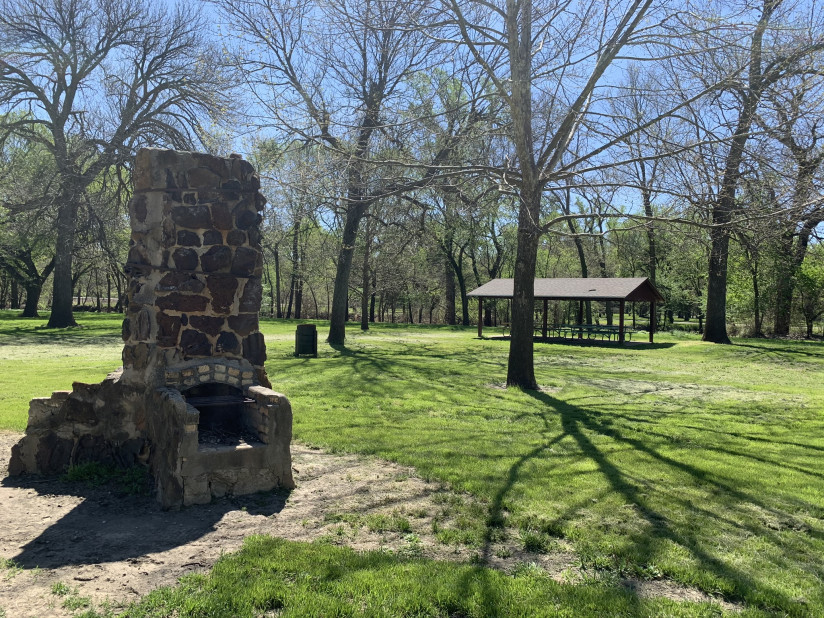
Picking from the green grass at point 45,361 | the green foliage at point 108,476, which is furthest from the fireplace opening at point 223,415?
the green grass at point 45,361

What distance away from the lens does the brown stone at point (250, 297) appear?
6.01 m

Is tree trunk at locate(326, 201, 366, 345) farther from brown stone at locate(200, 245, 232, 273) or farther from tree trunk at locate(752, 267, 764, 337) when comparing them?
tree trunk at locate(752, 267, 764, 337)

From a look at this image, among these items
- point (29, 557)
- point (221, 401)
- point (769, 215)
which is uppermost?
point (769, 215)

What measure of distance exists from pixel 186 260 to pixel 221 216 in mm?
542

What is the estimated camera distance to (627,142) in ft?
29.3

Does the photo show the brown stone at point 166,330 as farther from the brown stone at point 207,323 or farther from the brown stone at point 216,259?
the brown stone at point 216,259

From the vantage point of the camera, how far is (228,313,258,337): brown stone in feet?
19.6

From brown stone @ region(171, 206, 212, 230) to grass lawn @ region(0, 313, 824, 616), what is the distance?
281 centimetres

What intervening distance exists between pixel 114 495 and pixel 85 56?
Result: 2264 centimetres

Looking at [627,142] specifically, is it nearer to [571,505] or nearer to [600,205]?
[600,205]

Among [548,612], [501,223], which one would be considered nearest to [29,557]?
[548,612]

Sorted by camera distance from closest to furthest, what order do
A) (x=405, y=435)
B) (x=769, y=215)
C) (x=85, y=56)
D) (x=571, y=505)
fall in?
(x=571, y=505) → (x=405, y=435) → (x=769, y=215) → (x=85, y=56)

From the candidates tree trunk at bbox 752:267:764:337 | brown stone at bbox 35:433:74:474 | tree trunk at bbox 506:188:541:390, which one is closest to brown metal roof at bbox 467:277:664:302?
tree trunk at bbox 752:267:764:337

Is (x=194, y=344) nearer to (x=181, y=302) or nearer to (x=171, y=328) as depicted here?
(x=171, y=328)
